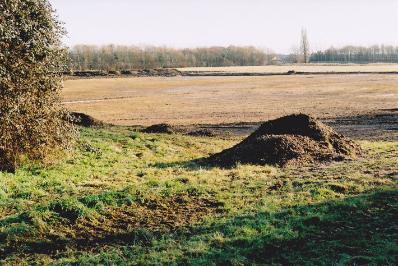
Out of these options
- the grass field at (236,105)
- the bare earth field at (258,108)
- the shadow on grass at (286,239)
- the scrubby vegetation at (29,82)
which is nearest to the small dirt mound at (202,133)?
the bare earth field at (258,108)

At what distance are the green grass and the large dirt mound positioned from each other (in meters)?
1.05

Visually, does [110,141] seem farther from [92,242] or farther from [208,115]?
[208,115]

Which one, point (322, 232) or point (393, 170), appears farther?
point (393, 170)

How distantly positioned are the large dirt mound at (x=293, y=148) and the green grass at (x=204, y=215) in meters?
1.05

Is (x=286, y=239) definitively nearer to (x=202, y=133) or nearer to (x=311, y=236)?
(x=311, y=236)

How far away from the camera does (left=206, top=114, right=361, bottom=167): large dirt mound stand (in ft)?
54.6

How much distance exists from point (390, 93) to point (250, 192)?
48029 mm

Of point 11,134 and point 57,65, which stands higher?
point 57,65

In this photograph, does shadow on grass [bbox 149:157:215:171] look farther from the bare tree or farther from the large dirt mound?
the bare tree

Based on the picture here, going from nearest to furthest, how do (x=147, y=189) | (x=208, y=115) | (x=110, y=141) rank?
1. (x=147, y=189)
2. (x=110, y=141)
3. (x=208, y=115)

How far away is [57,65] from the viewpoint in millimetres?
15609

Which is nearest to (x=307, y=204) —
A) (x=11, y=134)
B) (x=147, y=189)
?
(x=147, y=189)

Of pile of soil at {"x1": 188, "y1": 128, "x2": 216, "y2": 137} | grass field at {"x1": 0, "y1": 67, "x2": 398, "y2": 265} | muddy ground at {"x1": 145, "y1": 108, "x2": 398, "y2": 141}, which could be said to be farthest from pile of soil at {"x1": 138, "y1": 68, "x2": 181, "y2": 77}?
grass field at {"x1": 0, "y1": 67, "x2": 398, "y2": 265}

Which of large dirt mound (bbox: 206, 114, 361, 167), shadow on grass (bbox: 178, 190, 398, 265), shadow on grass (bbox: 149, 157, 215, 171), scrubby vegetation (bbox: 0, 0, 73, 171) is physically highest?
scrubby vegetation (bbox: 0, 0, 73, 171)
